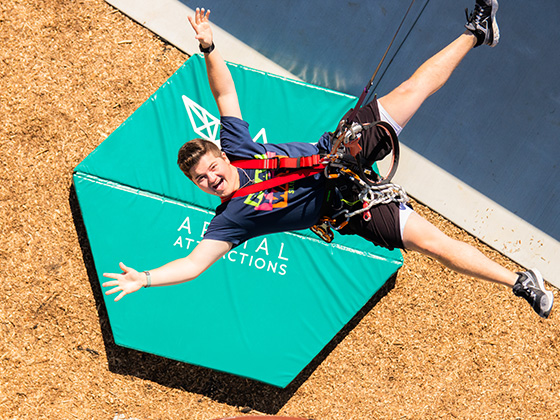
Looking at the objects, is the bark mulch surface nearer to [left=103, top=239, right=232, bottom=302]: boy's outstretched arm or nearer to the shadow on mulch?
the shadow on mulch

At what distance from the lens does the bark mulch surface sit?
4.69 meters

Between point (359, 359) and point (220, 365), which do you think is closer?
point (220, 365)

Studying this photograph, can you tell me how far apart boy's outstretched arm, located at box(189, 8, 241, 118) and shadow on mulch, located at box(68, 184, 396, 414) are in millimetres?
2221

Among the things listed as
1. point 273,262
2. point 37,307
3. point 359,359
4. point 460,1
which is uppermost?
point 460,1

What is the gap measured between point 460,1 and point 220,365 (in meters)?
3.73

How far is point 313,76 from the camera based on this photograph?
4.74m

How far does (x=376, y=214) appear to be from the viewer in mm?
3154

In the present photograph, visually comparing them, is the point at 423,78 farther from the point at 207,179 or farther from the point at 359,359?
the point at 359,359

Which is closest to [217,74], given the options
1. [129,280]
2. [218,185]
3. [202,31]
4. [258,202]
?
[202,31]

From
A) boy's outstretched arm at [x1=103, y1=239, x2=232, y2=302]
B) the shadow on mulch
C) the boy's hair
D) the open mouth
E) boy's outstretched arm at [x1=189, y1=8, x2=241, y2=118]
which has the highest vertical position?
Answer: boy's outstretched arm at [x1=189, y1=8, x2=241, y2=118]

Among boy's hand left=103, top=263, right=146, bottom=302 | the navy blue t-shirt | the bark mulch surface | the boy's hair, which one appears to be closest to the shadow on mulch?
the bark mulch surface

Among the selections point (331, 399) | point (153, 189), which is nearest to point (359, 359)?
point (331, 399)

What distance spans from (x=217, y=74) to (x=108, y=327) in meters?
2.71

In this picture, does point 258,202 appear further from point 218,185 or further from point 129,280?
point 129,280
